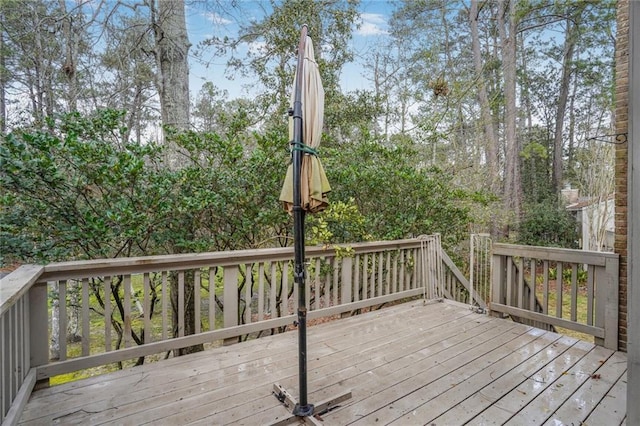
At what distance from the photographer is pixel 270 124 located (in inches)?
281

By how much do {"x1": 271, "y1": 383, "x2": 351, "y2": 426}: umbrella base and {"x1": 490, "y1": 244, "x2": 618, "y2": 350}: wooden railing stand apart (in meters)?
2.62

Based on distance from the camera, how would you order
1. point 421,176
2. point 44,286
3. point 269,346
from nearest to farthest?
point 44,286, point 269,346, point 421,176

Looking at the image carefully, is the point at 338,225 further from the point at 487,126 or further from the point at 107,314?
the point at 487,126

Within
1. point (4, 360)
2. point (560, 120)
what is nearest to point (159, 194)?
point (4, 360)

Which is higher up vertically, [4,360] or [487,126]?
[487,126]

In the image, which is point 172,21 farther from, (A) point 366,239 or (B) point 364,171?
(A) point 366,239

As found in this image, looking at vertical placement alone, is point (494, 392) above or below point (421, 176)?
below

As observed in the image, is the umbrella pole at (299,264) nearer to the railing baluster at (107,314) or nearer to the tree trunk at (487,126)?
the railing baluster at (107,314)

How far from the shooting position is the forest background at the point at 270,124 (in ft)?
9.70

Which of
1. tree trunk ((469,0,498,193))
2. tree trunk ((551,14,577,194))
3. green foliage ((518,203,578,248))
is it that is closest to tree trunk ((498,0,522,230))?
green foliage ((518,203,578,248))

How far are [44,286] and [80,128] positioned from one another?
1.49m

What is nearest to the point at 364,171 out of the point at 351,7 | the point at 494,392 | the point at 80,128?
the point at 494,392

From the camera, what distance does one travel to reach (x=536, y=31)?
40.1 feet

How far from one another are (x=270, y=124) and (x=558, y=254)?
5704 millimetres
